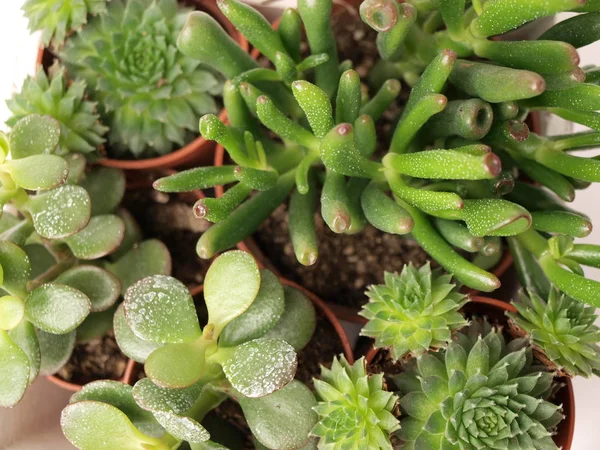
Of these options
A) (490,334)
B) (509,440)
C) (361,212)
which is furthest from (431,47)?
(509,440)

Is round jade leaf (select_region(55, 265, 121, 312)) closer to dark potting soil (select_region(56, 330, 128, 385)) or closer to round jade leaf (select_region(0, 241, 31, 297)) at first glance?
round jade leaf (select_region(0, 241, 31, 297))

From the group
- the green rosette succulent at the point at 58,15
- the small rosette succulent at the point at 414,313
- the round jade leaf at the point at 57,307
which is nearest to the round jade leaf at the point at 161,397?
the round jade leaf at the point at 57,307

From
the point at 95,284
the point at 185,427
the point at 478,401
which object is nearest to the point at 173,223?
the point at 95,284

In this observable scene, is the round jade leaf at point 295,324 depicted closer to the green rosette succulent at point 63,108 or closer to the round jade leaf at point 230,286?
the round jade leaf at point 230,286

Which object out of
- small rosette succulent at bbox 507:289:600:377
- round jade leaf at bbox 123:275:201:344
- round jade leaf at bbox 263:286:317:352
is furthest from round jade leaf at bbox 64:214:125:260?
small rosette succulent at bbox 507:289:600:377

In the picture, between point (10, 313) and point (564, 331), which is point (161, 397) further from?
point (564, 331)

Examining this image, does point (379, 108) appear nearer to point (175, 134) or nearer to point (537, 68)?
point (537, 68)

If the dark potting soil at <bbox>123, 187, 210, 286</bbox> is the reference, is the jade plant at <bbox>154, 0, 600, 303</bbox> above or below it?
above
